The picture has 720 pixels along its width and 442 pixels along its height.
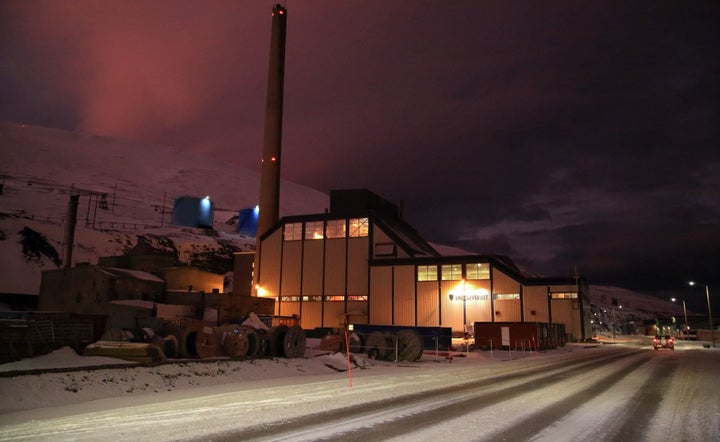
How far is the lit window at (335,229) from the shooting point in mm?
62656

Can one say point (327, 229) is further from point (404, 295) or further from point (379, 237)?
point (404, 295)

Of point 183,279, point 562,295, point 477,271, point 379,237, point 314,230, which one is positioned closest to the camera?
point 562,295

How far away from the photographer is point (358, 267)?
60.6 m

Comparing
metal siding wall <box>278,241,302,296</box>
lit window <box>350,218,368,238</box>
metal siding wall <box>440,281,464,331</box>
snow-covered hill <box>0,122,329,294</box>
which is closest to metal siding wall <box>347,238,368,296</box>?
lit window <box>350,218,368,238</box>

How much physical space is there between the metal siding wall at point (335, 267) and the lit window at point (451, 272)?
41.0ft

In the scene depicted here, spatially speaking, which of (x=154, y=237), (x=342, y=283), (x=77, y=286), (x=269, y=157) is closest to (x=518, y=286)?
(x=342, y=283)

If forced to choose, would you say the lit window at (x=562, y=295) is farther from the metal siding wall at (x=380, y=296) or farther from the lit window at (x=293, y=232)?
the lit window at (x=293, y=232)

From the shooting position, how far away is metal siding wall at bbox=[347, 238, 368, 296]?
2363 inches

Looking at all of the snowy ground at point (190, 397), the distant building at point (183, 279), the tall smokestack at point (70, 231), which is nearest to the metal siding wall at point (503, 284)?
the distant building at point (183, 279)

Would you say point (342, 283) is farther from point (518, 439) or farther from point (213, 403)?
point (518, 439)

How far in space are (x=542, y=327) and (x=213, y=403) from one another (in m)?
38.1

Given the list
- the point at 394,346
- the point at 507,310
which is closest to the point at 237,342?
the point at 394,346

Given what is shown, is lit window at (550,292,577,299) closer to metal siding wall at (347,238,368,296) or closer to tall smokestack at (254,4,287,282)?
metal siding wall at (347,238,368,296)

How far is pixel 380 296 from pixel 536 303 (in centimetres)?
1734
